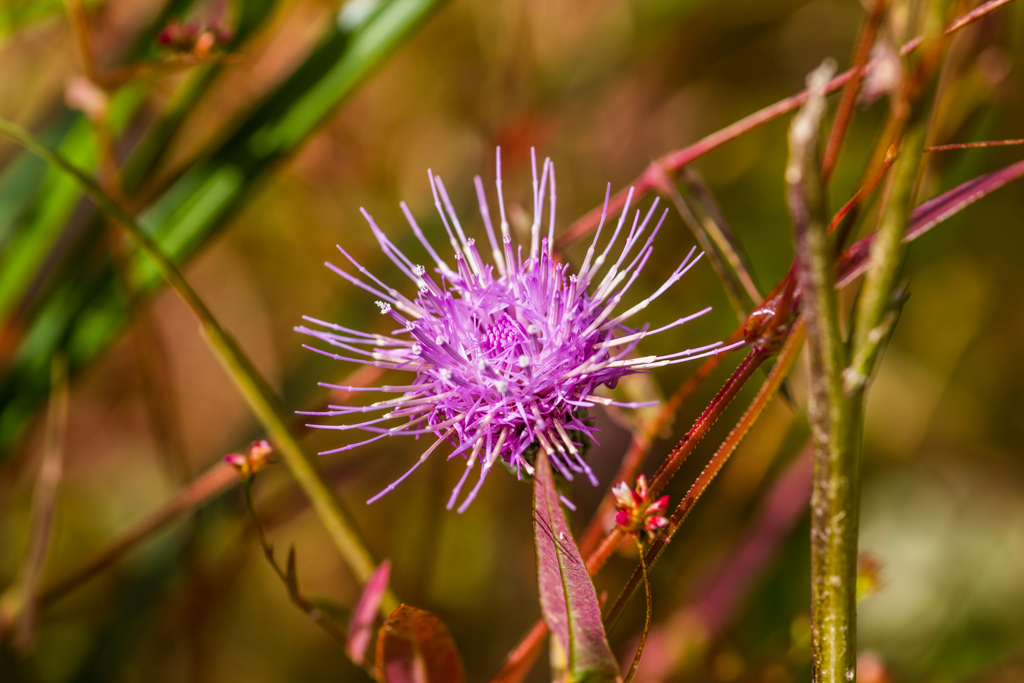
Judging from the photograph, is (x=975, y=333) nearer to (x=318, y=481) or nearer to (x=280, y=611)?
(x=318, y=481)

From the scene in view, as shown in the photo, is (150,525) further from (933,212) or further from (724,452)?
(933,212)

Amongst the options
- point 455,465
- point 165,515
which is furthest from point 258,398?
point 455,465

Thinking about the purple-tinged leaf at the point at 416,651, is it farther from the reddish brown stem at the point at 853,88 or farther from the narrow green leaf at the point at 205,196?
the narrow green leaf at the point at 205,196

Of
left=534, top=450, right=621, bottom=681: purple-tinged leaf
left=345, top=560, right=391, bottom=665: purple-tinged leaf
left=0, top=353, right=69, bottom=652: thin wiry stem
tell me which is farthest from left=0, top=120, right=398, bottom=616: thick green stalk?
left=0, top=353, right=69, bottom=652: thin wiry stem

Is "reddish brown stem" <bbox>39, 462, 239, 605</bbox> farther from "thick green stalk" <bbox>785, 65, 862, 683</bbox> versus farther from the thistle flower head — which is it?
"thick green stalk" <bbox>785, 65, 862, 683</bbox>

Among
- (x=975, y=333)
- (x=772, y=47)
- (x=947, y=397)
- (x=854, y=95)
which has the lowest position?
(x=854, y=95)

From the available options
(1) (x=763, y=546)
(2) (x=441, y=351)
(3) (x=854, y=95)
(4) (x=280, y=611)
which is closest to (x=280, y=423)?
(2) (x=441, y=351)

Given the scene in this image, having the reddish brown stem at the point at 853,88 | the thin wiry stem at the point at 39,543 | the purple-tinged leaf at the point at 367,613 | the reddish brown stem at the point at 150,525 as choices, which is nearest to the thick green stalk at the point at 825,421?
the reddish brown stem at the point at 853,88
